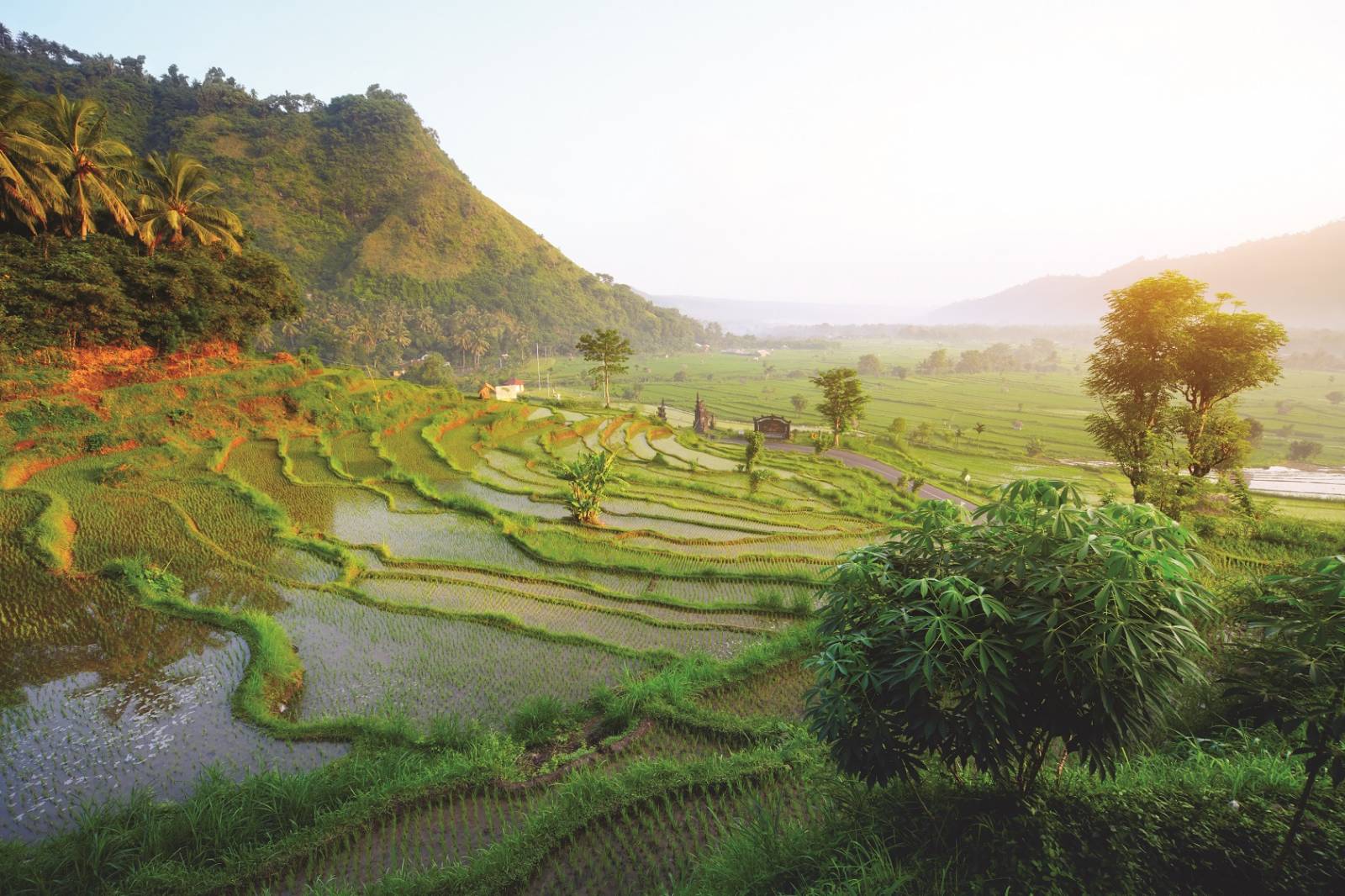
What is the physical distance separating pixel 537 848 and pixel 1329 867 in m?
5.56

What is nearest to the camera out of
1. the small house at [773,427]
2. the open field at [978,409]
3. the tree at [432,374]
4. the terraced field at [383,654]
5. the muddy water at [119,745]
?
the terraced field at [383,654]

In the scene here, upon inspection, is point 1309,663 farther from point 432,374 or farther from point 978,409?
point 978,409

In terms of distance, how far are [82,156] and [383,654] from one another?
21719 millimetres

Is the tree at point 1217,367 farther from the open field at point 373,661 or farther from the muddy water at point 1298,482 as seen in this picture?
the muddy water at point 1298,482

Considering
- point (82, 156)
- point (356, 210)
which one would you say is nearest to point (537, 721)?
point (82, 156)

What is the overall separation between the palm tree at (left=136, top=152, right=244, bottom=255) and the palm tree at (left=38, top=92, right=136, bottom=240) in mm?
1986

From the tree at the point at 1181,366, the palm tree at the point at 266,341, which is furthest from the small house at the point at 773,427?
the palm tree at the point at 266,341

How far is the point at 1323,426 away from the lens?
59.9 metres

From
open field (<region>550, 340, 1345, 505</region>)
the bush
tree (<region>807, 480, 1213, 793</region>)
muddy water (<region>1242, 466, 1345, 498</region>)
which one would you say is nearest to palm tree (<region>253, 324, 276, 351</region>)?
open field (<region>550, 340, 1345, 505</region>)

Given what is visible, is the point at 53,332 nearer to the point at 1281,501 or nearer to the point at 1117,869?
the point at 1117,869

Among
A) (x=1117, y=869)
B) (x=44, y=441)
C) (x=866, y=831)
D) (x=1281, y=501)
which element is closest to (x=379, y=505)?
(x=44, y=441)

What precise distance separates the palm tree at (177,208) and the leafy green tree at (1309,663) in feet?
Result: 99.6

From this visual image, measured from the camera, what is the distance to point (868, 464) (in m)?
33.6

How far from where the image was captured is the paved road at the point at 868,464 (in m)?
26.9
